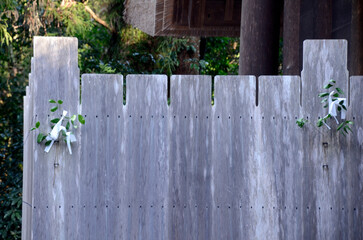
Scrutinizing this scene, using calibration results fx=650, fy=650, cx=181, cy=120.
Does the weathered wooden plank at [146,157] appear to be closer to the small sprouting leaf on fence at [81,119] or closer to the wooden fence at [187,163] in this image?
the wooden fence at [187,163]

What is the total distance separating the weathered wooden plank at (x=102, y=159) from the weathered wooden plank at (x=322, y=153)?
Answer: 117cm

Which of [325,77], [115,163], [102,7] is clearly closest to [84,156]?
[115,163]

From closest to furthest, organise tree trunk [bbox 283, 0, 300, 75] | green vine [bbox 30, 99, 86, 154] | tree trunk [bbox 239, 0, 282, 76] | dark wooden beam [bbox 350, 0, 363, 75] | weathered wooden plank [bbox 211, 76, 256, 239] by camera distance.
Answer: green vine [bbox 30, 99, 86, 154]
weathered wooden plank [bbox 211, 76, 256, 239]
tree trunk [bbox 239, 0, 282, 76]
tree trunk [bbox 283, 0, 300, 75]
dark wooden beam [bbox 350, 0, 363, 75]

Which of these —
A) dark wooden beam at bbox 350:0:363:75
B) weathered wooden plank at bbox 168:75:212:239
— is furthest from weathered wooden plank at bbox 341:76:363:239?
dark wooden beam at bbox 350:0:363:75

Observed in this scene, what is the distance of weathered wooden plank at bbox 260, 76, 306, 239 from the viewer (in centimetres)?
403

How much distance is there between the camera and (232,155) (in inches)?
159

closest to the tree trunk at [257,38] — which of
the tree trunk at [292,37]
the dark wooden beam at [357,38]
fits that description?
the tree trunk at [292,37]

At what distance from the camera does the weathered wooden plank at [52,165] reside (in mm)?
3938

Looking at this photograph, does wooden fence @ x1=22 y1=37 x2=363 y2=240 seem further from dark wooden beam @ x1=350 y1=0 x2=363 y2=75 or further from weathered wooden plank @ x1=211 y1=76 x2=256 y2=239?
A: dark wooden beam @ x1=350 y1=0 x2=363 y2=75

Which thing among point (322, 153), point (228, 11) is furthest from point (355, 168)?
point (228, 11)

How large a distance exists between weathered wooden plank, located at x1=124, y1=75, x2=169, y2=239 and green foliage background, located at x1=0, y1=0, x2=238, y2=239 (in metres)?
5.33

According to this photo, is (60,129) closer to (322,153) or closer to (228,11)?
(322,153)

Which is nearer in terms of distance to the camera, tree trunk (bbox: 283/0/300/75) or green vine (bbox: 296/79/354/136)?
green vine (bbox: 296/79/354/136)

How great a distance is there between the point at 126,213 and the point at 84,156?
0.43 metres
